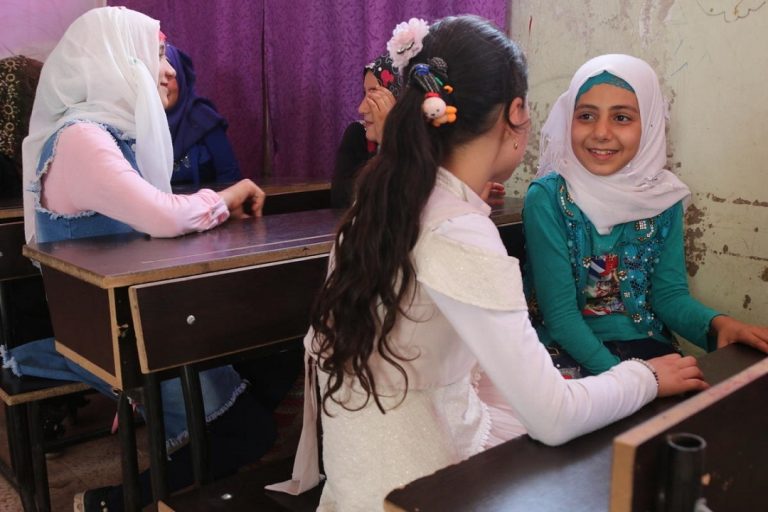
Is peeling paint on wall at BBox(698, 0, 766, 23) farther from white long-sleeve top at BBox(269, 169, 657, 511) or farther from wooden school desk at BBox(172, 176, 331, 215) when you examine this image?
wooden school desk at BBox(172, 176, 331, 215)

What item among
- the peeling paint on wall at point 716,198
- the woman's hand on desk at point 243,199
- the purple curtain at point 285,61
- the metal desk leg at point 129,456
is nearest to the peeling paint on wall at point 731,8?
the peeling paint on wall at point 716,198

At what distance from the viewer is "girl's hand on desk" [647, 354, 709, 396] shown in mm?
1103

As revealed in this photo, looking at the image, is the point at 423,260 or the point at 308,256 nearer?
the point at 423,260

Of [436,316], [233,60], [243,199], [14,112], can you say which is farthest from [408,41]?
[233,60]

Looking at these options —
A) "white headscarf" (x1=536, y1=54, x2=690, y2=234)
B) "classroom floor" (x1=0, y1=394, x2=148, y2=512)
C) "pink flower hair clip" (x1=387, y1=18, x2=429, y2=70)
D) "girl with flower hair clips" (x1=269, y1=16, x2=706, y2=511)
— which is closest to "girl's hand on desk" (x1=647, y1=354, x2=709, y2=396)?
"girl with flower hair clips" (x1=269, y1=16, x2=706, y2=511)

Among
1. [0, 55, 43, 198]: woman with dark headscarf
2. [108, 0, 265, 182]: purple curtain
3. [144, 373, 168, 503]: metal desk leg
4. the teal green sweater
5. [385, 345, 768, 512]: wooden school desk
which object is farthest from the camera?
[108, 0, 265, 182]: purple curtain

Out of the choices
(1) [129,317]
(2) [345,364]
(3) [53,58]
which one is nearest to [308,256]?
(1) [129,317]

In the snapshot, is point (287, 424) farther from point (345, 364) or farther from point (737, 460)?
point (737, 460)

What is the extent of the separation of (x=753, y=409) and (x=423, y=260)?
0.45 metres

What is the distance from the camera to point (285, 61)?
3295 millimetres

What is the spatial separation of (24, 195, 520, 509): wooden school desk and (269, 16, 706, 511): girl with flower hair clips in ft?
1.20

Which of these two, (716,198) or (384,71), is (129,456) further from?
(716,198)

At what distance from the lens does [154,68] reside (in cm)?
212

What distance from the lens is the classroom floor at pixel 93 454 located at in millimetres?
2394
